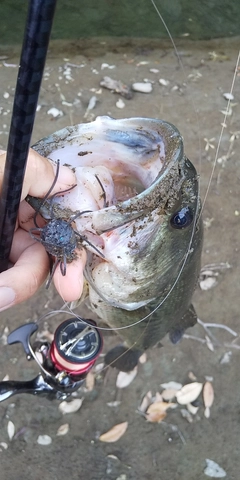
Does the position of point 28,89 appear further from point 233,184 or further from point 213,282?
point 233,184

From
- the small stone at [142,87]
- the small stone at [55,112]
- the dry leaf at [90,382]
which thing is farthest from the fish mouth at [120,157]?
the small stone at [142,87]

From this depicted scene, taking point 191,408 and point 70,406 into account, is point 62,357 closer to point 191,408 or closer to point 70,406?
point 70,406

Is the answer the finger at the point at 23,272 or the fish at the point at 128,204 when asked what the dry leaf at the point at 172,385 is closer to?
the fish at the point at 128,204

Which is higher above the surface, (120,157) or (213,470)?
(120,157)

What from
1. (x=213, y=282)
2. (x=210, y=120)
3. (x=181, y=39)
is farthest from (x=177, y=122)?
(x=213, y=282)

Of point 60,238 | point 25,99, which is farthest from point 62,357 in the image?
point 25,99

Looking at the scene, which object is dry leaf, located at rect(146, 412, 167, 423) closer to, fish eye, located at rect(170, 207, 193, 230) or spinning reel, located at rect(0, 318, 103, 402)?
spinning reel, located at rect(0, 318, 103, 402)
